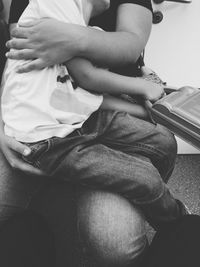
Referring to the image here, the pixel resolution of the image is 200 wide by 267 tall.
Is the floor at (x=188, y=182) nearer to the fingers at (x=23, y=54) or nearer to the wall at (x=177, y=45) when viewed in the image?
the wall at (x=177, y=45)

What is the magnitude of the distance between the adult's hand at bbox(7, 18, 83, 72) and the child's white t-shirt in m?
0.02

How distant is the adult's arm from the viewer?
83 cm

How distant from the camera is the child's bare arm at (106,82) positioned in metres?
0.84

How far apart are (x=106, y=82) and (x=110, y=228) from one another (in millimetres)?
346

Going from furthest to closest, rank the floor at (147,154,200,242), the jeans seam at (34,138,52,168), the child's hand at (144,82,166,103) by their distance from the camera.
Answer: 1. the floor at (147,154,200,242)
2. the child's hand at (144,82,166,103)
3. the jeans seam at (34,138,52,168)

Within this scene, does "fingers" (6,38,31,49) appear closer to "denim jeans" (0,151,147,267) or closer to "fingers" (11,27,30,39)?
"fingers" (11,27,30,39)

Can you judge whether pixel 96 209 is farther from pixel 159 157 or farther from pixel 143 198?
pixel 159 157

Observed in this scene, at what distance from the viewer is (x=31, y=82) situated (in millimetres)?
810

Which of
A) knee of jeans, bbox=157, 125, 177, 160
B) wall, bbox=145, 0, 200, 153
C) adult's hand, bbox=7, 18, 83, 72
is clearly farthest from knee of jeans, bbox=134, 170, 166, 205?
wall, bbox=145, 0, 200, 153

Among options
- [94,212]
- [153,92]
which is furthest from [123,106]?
[94,212]

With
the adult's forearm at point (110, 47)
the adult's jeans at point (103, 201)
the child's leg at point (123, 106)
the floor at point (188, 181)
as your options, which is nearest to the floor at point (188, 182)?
the floor at point (188, 181)

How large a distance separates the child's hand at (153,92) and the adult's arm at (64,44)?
93 mm

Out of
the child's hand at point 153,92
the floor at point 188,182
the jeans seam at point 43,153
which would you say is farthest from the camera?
the floor at point 188,182

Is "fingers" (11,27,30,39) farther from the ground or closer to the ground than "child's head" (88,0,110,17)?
closer to the ground
